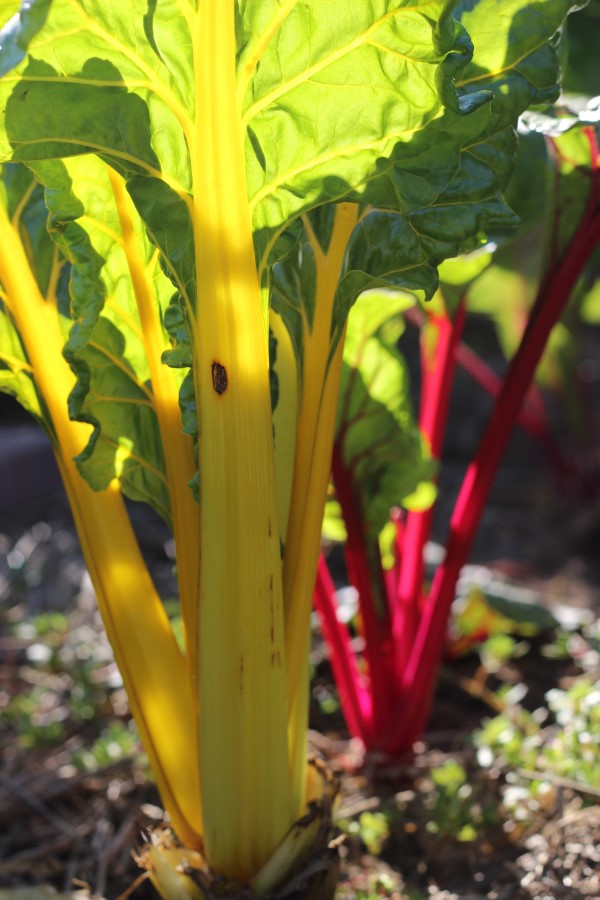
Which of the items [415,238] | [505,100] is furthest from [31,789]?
[505,100]

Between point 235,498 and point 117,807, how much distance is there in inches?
31.2

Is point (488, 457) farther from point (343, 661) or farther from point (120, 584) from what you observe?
point (120, 584)

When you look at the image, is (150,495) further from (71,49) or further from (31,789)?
(31,789)

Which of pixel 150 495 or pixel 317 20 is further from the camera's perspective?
pixel 150 495

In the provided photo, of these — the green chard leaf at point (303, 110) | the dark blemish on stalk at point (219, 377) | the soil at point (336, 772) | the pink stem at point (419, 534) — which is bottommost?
the soil at point (336, 772)

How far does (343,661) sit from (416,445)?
336 millimetres

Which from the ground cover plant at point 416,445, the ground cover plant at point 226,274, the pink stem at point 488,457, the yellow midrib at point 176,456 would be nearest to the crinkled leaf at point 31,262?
the ground cover plant at point 226,274

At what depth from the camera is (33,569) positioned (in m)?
2.29

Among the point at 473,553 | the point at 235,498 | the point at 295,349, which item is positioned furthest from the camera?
the point at 473,553

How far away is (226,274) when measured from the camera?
29.7 inches

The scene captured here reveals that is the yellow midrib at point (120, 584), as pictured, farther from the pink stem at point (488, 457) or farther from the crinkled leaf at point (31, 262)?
the pink stem at point (488, 457)

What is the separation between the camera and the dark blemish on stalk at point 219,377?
77 centimetres

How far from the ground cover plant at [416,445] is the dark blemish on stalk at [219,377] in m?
0.45

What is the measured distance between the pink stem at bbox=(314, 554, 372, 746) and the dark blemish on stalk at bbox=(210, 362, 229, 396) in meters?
0.52
